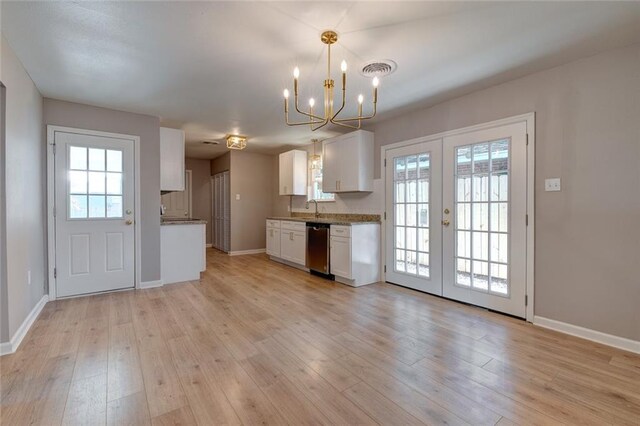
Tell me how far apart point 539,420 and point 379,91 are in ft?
9.93

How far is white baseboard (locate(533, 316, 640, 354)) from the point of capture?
91.4 inches

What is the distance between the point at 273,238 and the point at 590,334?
4.75 metres

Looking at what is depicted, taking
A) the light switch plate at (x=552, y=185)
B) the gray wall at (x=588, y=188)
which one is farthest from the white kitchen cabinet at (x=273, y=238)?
the light switch plate at (x=552, y=185)

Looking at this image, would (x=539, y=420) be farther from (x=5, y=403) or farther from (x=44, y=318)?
(x=44, y=318)

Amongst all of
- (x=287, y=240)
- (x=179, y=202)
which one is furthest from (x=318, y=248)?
(x=179, y=202)

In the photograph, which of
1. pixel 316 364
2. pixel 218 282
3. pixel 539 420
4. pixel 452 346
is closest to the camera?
pixel 539 420

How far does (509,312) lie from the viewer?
304cm

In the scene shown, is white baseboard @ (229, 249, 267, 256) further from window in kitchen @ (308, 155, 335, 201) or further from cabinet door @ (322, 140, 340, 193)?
cabinet door @ (322, 140, 340, 193)

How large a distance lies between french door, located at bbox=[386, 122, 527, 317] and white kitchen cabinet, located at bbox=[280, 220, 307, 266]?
149 cm

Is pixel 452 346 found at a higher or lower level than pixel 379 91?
lower

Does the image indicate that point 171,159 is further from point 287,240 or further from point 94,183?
point 287,240

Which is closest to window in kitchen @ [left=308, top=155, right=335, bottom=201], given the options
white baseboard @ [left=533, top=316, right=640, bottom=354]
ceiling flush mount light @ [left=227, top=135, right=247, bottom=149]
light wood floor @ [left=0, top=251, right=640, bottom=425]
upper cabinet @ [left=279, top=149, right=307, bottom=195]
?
upper cabinet @ [left=279, top=149, right=307, bottom=195]

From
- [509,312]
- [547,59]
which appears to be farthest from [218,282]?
[547,59]

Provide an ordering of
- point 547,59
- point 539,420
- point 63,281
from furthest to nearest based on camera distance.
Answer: point 63,281
point 547,59
point 539,420
